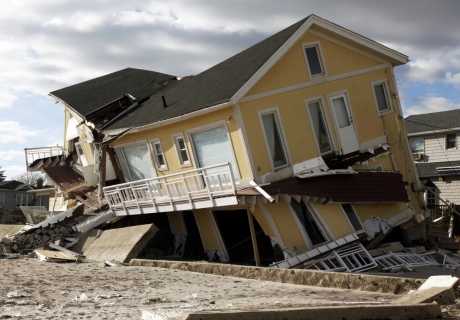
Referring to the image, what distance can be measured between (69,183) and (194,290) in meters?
19.1

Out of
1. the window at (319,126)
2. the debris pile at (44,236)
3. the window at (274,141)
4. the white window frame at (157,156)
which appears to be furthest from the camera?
the white window frame at (157,156)

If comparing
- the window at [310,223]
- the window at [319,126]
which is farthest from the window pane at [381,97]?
the window at [310,223]

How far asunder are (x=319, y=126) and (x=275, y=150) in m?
2.20

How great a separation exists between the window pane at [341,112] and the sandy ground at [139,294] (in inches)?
353

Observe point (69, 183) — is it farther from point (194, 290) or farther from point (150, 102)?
point (194, 290)

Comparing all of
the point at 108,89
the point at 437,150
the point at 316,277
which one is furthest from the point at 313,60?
the point at 437,150

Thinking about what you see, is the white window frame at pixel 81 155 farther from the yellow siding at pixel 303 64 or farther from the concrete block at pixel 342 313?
the concrete block at pixel 342 313

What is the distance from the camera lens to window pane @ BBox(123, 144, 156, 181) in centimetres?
2317

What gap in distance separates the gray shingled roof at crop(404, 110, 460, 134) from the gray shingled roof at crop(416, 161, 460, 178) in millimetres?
2293

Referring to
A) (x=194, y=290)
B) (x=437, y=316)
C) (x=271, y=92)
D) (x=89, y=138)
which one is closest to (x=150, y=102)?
(x=89, y=138)

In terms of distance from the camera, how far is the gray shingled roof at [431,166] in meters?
38.2

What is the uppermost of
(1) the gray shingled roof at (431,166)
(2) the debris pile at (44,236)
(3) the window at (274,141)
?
(3) the window at (274,141)

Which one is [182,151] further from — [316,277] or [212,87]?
[316,277]

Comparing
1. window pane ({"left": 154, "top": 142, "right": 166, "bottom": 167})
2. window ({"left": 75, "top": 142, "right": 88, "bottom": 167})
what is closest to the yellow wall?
window pane ({"left": 154, "top": 142, "right": 166, "bottom": 167})
